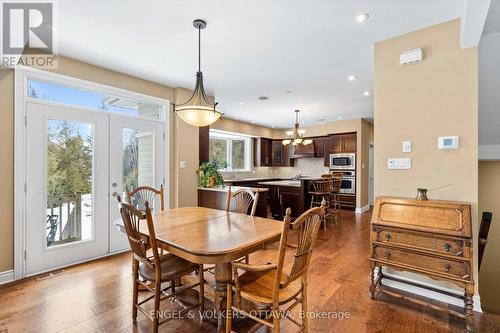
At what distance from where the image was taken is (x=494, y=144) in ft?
10.6

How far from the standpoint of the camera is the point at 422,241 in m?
2.12

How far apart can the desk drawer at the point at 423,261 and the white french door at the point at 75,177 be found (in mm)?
2777

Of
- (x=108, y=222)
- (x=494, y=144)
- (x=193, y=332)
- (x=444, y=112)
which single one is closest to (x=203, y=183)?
(x=108, y=222)

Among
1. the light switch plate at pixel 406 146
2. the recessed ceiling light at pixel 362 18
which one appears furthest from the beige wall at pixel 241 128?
the light switch plate at pixel 406 146

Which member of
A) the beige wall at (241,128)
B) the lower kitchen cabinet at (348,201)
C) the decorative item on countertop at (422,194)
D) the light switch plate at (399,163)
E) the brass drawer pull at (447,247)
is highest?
the beige wall at (241,128)

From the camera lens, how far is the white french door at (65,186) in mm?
2896

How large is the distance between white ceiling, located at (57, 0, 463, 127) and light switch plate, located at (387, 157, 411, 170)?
1317mm

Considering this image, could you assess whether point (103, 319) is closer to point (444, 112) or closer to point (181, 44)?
point (181, 44)

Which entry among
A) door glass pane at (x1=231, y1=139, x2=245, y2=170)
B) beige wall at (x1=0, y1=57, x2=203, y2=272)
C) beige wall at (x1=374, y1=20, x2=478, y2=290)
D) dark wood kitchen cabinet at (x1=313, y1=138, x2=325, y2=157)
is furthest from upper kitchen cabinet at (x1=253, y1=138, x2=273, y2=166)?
beige wall at (x1=374, y1=20, x2=478, y2=290)

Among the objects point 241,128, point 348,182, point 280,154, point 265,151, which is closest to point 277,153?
point 280,154

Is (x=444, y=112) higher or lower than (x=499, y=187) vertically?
higher

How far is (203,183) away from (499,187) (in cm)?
435

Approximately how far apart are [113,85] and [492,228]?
18.6 ft

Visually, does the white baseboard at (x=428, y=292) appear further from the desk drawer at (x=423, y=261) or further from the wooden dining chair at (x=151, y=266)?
the wooden dining chair at (x=151, y=266)
